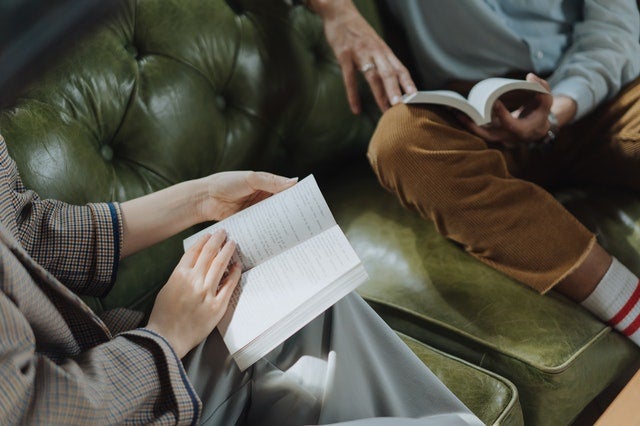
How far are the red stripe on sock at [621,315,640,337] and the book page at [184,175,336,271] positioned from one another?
1.70 ft

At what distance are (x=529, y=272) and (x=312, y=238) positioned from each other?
1.29 ft

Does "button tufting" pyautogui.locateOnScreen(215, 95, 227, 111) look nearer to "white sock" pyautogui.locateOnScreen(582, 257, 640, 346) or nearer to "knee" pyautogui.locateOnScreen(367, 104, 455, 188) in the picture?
"knee" pyautogui.locateOnScreen(367, 104, 455, 188)

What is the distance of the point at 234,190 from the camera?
2.69 feet

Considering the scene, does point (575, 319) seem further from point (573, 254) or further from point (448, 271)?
point (448, 271)

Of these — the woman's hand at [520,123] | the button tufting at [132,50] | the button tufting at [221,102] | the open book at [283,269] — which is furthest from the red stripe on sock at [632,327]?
the button tufting at [132,50]

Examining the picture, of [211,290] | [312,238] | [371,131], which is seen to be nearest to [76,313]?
[211,290]

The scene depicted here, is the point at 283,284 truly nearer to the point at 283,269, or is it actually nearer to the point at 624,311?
the point at 283,269

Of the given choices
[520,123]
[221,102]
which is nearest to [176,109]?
[221,102]

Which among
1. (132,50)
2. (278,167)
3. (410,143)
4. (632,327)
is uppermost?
(132,50)

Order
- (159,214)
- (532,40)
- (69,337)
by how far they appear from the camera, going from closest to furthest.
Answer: (69,337) → (159,214) → (532,40)

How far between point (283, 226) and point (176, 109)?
36cm

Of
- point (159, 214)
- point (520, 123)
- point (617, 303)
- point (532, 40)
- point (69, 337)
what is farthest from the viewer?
point (532, 40)

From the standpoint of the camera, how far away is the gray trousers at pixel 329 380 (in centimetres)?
68

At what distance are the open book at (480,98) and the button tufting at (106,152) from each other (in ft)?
1.58
